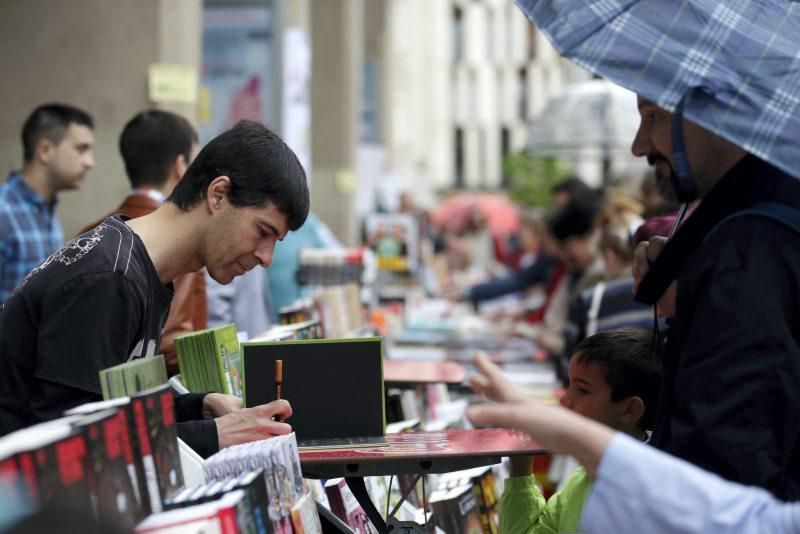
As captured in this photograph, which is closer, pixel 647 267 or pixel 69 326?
pixel 69 326

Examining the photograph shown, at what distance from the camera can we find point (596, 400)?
316 centimetres

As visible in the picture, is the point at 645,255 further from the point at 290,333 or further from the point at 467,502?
the point at 290,333

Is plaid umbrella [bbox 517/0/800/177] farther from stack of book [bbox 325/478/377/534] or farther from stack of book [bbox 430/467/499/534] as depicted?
stack of book [bbox 430/467/499/534]

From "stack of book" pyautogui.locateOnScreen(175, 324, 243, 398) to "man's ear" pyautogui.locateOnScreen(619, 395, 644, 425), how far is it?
3.61ft

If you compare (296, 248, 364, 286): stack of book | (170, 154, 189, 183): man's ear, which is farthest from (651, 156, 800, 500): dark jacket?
(296, 248, 364, 286): stack of book

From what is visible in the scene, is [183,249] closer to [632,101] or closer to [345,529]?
[345,529]

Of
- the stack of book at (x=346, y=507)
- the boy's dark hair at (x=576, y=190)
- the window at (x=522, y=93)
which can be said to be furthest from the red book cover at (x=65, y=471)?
the window at (x=522, y=93)

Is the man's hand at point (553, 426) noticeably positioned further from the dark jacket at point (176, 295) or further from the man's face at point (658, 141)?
the dark jacket at point (176, 295)

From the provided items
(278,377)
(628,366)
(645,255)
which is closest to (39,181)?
(278,377)

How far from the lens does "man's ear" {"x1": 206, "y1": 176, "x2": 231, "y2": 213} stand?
278 centimetres

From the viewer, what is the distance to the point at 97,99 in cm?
612

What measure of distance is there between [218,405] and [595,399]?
1.05m

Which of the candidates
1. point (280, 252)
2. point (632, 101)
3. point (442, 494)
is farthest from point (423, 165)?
point (442, 494)

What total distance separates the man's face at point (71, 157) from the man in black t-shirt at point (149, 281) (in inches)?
115
